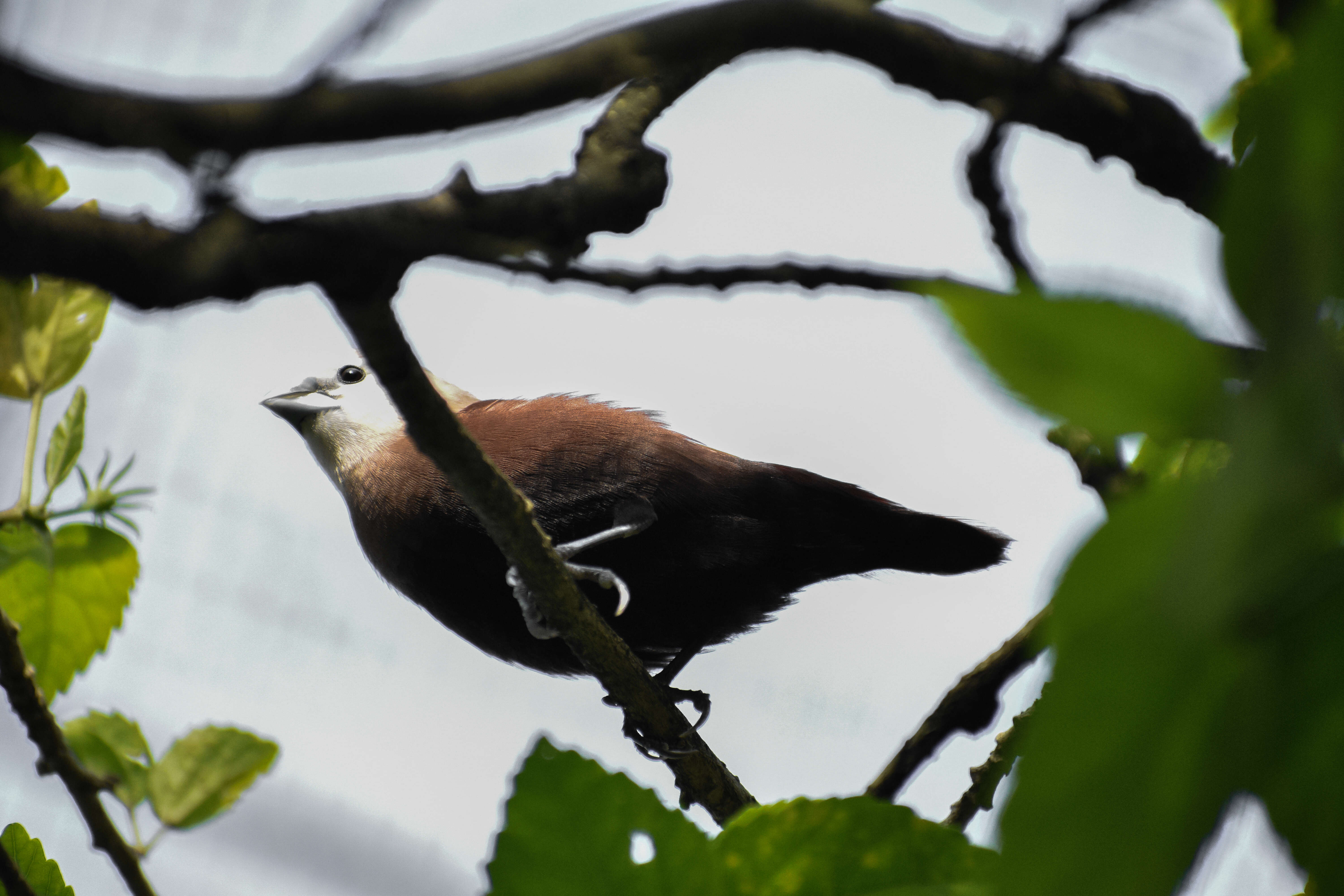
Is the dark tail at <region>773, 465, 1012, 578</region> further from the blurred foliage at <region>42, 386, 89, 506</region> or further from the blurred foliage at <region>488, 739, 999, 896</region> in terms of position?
the blurred foliage at <region>488, 739, 999, 896</region>

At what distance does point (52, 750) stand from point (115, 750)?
0.14 meters

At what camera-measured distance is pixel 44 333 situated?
589mm

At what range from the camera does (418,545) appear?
0.99 m

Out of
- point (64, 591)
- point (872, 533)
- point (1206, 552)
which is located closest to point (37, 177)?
point (64, 591)

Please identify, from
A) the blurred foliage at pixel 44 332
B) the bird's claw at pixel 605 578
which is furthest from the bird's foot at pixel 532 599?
the blurred foliage at pixel 44 332

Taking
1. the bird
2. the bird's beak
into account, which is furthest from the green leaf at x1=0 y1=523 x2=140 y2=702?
the bird's beak

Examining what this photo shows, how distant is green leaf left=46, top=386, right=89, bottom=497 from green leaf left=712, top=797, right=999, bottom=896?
1.73 ft

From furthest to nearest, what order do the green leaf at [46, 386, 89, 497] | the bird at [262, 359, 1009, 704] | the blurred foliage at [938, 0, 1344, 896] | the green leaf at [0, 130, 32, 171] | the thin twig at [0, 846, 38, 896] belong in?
the bird at [262, 359, 1009, 704]
the green leaf at [46, 386, 89, 497]
the thin twig at [0, 846, 38, 896]
the green leaf at [0, 130, 32, 171]
the blurred foliage at [938, 0, 1344, 896]

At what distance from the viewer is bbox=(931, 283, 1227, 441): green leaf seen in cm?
12

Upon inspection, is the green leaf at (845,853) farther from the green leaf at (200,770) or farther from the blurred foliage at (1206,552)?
the green leaf at (200,770)

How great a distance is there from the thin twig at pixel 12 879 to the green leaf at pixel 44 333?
0.31 metres

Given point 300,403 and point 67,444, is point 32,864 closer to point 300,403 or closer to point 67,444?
point 67,444

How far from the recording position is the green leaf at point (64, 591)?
2.06 ft

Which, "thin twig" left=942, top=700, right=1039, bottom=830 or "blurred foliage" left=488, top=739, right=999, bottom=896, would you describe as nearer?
"blurred foliage" left=488, top=739, right=999, bottom=896
